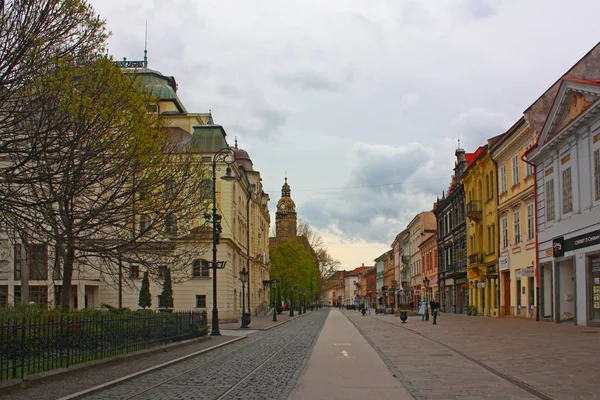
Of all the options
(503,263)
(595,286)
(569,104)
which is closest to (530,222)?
(503,263)

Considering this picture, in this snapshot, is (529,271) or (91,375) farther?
(529,271)

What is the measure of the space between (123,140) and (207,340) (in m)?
12.4

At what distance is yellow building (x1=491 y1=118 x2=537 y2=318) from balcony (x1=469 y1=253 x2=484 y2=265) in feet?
18.1

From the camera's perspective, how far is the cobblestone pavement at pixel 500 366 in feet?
35.9

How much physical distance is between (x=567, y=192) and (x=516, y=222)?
10561 mm

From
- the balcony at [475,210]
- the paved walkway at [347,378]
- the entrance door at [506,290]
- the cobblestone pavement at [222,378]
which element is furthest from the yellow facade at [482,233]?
the cobblestone pavement at [222,378]

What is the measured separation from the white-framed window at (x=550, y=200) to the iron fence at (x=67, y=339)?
20.5m

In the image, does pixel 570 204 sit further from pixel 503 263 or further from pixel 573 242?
pixel 503 263

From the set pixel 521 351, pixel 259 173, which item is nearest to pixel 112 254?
pixel 521 351

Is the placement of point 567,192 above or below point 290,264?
above

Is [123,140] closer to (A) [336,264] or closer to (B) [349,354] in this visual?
(B) [349,354]

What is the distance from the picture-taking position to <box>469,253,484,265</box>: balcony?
50.5 m

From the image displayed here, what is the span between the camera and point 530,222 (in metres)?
38.0

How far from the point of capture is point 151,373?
14766 mm
